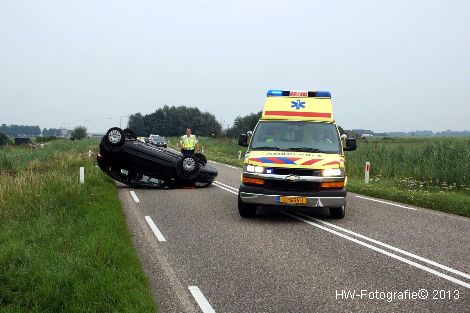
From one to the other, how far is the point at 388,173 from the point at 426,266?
12.9 m


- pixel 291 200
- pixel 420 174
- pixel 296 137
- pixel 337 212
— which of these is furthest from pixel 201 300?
pixel 420 174

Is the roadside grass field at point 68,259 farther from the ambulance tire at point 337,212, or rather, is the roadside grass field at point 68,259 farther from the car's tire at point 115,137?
the ambulance tire at point 337,212

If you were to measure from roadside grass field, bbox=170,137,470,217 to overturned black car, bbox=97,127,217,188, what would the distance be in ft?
17.8

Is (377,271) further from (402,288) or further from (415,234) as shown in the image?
(415,234)

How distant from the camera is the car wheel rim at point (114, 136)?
13.8 m

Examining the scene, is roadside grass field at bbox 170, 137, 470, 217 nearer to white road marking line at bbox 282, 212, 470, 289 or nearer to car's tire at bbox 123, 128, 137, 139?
white road marking line at bbox 282, 212, 470, 289

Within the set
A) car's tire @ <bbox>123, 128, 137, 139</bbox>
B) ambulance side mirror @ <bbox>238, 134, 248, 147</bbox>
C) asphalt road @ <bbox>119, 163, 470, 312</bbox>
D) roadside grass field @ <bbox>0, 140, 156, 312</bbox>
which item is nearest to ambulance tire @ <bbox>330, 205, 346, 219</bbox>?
asphalt road @ <bbox>119, 163, 470, 312</bbox>

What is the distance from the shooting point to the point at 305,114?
9961 mm

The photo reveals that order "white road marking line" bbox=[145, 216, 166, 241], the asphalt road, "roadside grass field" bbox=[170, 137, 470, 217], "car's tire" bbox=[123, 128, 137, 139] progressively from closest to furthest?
the asphalt road
"white road marking line" bbox=[145, 216, 166, 241]
"roadside grass field" bbox=[170, 137, 470, 217]
"car's tire" bbox=[123, 128, 137, 139]

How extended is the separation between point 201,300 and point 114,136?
1007 centimetres

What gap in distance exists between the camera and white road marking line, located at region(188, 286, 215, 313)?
4.38 meters

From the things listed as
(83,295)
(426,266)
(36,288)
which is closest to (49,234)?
(36,288)

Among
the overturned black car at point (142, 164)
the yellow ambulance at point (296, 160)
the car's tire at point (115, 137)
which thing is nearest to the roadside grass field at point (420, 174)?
the yellow ambulance at point (296, 160)

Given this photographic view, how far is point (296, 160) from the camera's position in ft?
27.5
